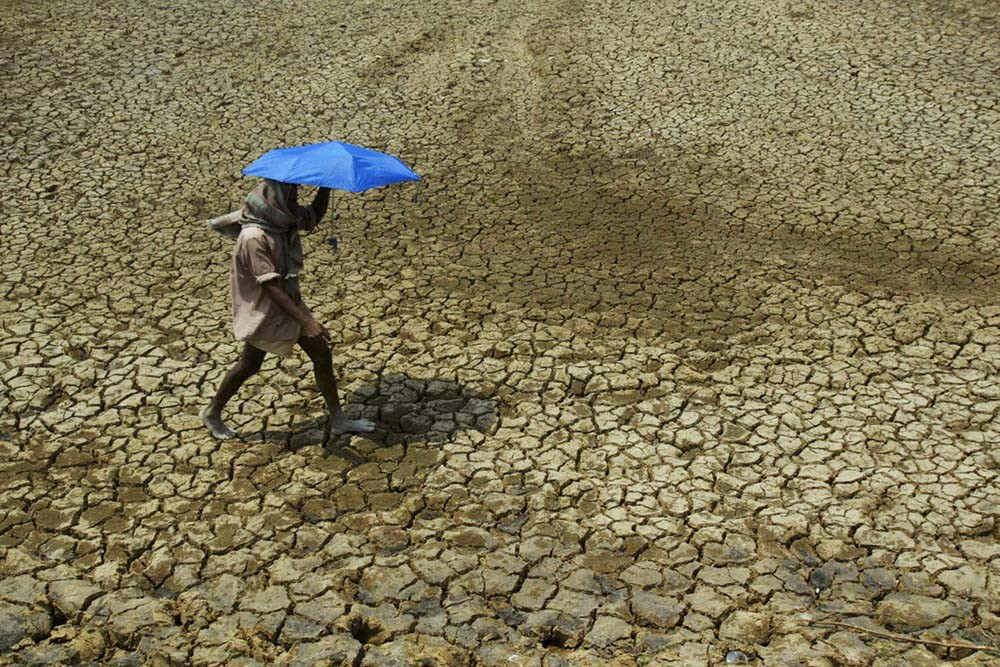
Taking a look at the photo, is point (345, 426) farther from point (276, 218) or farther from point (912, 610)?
point (912, 610)

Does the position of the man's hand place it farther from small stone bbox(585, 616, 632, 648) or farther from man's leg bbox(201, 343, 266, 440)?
small stone bbox(585, 616, 632, 648)

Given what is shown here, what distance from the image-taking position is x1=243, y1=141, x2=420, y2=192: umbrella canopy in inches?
218

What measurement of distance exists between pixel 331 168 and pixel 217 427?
1.68 meters

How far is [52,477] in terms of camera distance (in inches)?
228

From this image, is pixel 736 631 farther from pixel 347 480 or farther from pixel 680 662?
pixel 347 480

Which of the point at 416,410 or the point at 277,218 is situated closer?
the point at 277,218

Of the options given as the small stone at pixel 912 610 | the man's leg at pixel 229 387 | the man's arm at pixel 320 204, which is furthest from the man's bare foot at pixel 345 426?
the small stone at pixel 912 610

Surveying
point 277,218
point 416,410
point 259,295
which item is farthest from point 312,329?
point 416,410

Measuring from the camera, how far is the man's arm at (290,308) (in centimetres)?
563

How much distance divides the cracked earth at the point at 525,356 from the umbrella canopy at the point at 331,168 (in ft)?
4.77

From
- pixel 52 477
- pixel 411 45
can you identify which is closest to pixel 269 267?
pixel 52 477

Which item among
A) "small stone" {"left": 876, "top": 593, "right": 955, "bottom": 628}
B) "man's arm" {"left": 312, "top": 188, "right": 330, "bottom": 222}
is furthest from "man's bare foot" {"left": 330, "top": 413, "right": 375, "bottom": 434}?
"small stone" {"left": 876, "top": 593, "right": 955, "bottom": 628}

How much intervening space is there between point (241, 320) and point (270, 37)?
23.3 ft

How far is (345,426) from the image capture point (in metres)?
6.14
